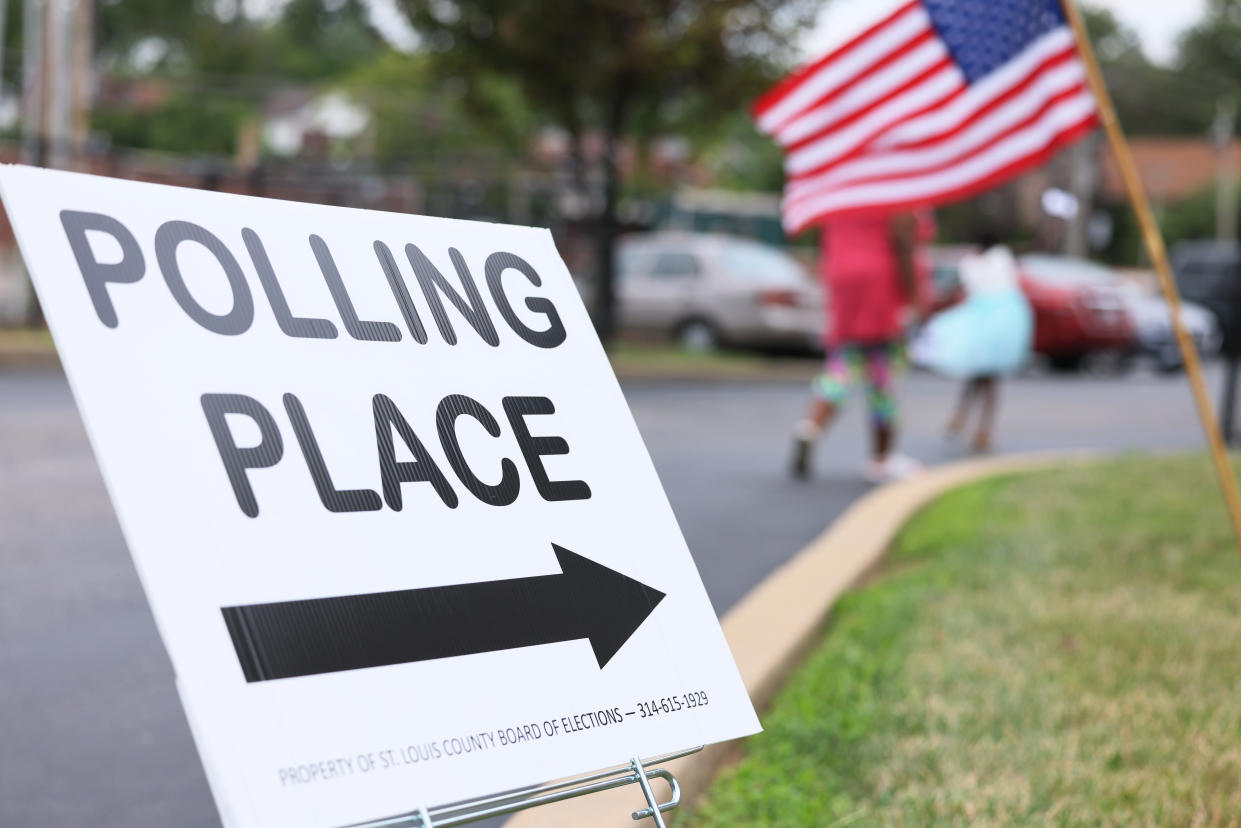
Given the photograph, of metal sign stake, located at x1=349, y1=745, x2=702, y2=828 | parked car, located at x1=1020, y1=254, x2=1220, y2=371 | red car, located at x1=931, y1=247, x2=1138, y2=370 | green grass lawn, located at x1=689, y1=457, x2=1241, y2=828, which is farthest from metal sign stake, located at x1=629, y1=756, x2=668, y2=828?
parked car, located at x1=1020, y1=254, x2=1220, y2=371

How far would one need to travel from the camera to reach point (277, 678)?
1.77 metres

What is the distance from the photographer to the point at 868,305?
8047 mm

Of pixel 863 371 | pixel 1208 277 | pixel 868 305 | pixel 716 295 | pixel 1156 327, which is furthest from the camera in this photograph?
pixel 1208 277

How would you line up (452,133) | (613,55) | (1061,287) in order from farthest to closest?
(452,133) → (1061,287) → (613,55)

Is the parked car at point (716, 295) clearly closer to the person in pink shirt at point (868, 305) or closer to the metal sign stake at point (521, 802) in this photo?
the person in pink shirt at point (868, 305)

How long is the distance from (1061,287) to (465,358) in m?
19.0

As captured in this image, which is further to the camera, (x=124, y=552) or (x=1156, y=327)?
(x=1156, y=327)

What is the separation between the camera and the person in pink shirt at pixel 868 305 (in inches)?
317

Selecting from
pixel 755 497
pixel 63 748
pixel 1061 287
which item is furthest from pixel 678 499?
pixel 1061 287

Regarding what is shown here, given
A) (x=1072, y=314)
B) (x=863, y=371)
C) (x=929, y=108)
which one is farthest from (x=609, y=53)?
(x=929, y=108)

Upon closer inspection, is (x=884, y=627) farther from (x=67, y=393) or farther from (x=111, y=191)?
(x=67, y=393)

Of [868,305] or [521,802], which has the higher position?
[868,305]

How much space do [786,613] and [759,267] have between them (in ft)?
49.7

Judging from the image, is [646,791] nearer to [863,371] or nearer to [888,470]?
[863,371]
